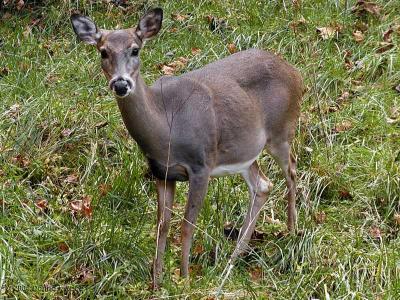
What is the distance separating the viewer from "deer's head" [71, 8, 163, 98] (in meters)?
4.68

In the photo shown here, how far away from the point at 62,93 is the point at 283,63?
219cm

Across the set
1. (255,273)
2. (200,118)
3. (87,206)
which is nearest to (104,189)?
(87,206)

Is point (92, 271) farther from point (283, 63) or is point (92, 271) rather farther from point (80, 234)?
point (283, 63)

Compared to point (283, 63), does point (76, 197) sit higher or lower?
lower

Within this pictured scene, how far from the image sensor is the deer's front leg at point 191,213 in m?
5.12

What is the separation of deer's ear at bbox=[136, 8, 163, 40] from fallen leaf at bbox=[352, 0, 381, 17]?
12.8 feet

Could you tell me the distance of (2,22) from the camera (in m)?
9.66

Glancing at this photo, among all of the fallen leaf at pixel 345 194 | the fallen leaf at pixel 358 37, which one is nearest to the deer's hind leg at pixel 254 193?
the fallen leaf at pixel 345 194

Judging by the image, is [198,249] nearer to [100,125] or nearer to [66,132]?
[100,125]

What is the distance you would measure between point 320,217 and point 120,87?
1.86 metres

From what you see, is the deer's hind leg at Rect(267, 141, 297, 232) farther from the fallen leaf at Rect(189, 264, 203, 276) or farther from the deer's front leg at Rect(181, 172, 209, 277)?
the deer's front leg at Rect(181, 172, 209, 277)

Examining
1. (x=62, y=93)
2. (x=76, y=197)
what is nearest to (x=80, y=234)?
(x=76, y=197)

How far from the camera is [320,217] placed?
591cm

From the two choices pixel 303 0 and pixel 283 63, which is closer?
pixel 283 63
